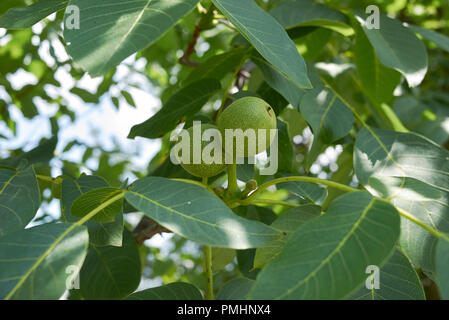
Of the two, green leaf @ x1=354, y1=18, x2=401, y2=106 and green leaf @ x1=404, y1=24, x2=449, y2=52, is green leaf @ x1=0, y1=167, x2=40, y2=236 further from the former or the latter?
green leaf @ x1=404, y1=24, x2=449, y2=52

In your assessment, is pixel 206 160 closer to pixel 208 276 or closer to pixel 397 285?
pixel 208 276

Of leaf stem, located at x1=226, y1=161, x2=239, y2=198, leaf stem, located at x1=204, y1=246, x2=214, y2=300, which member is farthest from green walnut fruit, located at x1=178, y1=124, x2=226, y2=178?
leaf stem, located at x1=204, y1=246, x2=214, y2=300

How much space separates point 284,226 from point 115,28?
489 mm

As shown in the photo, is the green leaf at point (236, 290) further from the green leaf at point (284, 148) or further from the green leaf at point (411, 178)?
the green leaf at point (284, 148)

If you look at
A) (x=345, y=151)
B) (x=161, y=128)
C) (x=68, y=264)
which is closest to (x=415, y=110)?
(x=345, y=151)

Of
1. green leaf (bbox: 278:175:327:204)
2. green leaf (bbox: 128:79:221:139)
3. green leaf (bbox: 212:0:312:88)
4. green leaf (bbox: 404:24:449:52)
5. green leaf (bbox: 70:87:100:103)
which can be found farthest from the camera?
green leaf (bbox: 70:87:100:103)

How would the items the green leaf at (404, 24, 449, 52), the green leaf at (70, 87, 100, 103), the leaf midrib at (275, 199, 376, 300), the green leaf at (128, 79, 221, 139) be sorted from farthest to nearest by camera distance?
the green leaf at (70, 87, 100, 103) → the green leaf at (404, 24, 449, 52) → the green leaf at (128, 79, 221, 139) → the leaf midrib at (275, 199, 376, 300)

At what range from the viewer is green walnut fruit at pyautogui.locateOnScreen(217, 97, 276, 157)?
0.93m

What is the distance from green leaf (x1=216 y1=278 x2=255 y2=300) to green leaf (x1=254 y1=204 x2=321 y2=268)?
0.08 meters

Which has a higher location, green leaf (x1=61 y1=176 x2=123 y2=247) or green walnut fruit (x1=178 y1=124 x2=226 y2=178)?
green walnut fruit (x1=178 y1=124 x2=226 y2=178)

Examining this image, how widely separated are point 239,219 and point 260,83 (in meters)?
0.84

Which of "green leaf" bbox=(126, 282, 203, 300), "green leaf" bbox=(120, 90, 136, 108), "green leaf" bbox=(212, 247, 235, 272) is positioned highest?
"green leaf" bbox=(126, 282, 203, 300)

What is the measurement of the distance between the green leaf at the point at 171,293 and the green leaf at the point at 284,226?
0.14 meters
